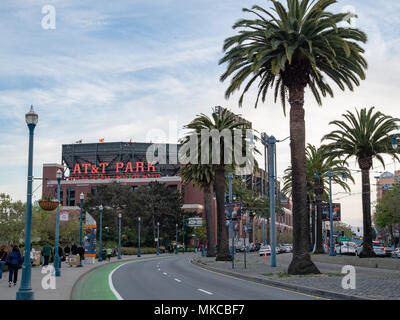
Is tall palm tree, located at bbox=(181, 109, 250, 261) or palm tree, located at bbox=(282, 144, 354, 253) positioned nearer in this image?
tall palm tree, located at bbox=(181, 109, 250, 261)

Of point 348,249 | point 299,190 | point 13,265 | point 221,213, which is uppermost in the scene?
point 299,190

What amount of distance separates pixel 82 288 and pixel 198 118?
1165 inches

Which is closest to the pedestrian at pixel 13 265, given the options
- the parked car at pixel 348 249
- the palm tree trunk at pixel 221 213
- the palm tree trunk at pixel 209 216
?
the palm tree trunk at pixel 221 213

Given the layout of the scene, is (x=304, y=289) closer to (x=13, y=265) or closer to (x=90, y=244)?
(x=13, y=265)

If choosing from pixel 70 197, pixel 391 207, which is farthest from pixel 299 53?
pixel 70 197

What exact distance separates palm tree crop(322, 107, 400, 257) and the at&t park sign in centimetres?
9617

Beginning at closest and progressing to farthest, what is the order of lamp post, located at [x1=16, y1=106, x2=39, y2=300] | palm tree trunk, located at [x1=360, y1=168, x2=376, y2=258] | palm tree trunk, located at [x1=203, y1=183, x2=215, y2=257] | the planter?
lamp post, located at [x1=16, y1=106, x2=39, y2=300]
the planter
palm tree trunk, located at [x1=360, y1=168, x2=376, y2=258]
palm tree trunk, located at [x1=203, y1=183, x2=215, y2=257]

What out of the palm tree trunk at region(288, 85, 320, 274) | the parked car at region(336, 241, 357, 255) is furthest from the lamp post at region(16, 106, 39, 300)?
the parked car at region(336, 241, 357, 255)

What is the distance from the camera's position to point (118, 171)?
14500cm

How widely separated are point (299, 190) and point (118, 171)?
120m

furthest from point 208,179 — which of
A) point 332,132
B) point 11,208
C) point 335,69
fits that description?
point 11,208

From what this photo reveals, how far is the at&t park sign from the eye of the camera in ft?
472

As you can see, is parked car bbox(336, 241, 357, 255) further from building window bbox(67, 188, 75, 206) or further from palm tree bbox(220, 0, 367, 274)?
building window bbox(67, 188, 75, 206)
